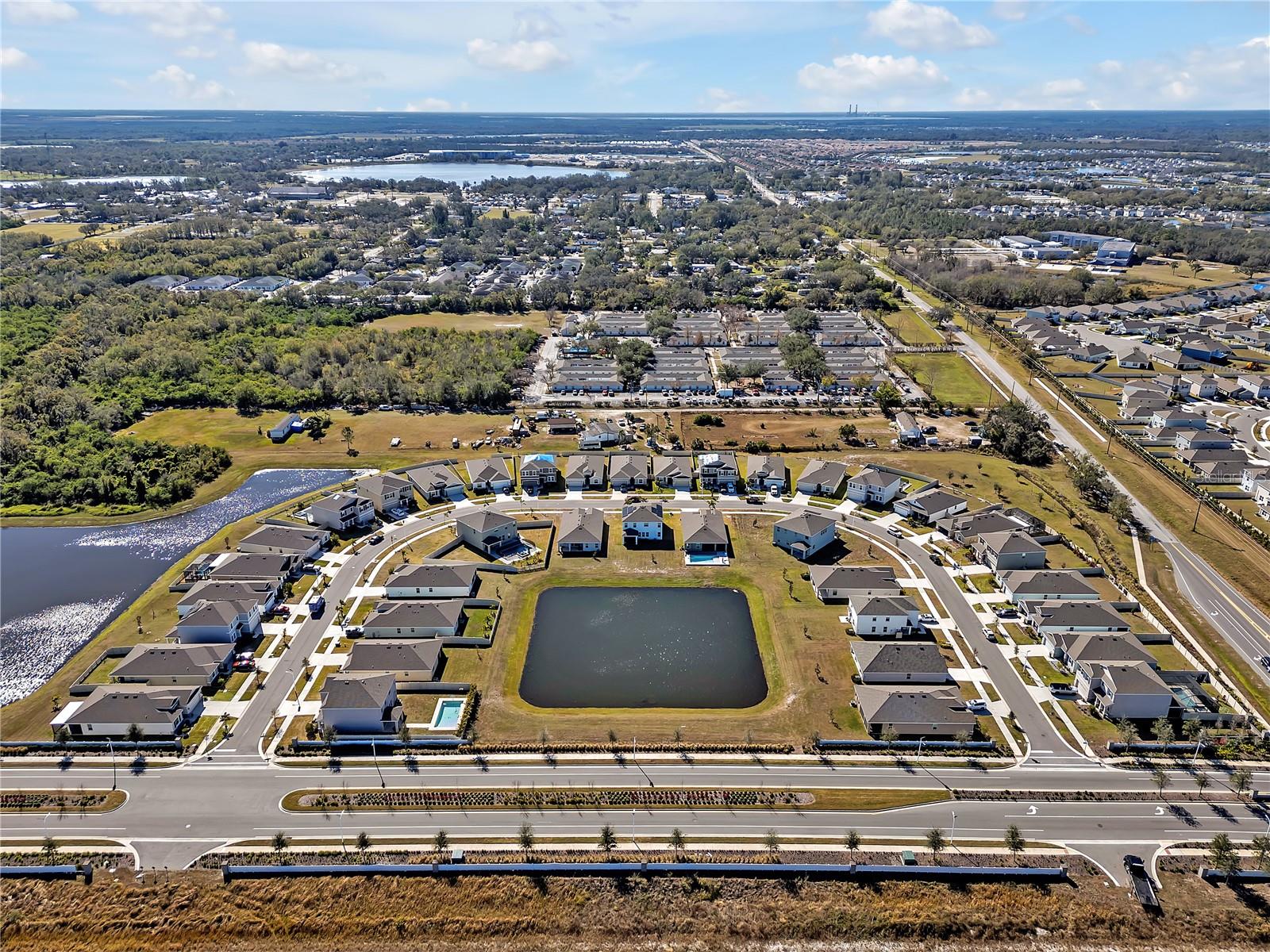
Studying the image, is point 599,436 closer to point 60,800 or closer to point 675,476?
point 675,476

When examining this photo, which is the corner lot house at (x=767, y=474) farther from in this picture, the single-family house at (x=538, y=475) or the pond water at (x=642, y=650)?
the single-family house at (x=538, y=475)

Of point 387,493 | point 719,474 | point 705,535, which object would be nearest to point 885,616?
point 705,535

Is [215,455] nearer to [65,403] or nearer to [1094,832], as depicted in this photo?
[65,403]

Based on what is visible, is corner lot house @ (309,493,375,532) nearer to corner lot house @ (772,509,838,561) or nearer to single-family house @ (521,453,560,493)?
single-family house @ (521,453,560,493)

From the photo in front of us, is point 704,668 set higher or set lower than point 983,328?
lower

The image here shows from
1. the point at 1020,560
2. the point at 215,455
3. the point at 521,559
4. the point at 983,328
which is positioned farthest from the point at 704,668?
the point at 983,328

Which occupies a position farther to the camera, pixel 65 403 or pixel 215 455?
pixel 65 403

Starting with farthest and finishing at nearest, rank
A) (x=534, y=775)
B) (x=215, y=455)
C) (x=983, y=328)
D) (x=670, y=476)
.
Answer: (x=983, y=328) → (x=215, y=455) → (x=670, y=476) → (x=534, y=775)
